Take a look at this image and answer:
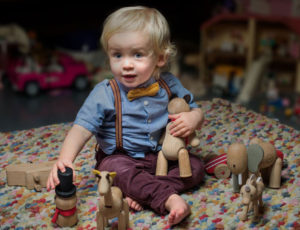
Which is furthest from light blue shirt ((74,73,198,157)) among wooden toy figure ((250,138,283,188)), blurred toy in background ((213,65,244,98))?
blurred toy in background ((213,65,244,98))

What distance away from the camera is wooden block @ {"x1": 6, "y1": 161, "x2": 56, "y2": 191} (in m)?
0.91

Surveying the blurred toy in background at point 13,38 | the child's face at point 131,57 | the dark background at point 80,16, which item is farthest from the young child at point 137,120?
the dark background at point 80,16

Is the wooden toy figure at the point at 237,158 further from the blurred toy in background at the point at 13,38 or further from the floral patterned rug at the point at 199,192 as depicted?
the blurred toy in background at the point at 13,38

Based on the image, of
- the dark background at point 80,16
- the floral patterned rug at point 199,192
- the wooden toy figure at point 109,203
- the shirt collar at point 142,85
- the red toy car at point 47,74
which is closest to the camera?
the wooden toy figure at point 109,203

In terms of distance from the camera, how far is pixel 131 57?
0.82 meters

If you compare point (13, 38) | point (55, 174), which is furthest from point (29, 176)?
point (13, 38)

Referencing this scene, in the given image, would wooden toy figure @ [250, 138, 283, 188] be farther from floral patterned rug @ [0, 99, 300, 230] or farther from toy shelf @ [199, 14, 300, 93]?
toy shelf @ [199, 14, 300, 93]

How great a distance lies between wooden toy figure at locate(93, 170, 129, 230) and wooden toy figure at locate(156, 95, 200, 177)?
154 mm

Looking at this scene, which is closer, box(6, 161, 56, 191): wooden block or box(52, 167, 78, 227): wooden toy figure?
box(52, 167, 78, 227): wooden toy figure

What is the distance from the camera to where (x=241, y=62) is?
223cm

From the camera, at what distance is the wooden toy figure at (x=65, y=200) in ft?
2.41

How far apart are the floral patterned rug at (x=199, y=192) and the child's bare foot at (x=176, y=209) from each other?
0.03m

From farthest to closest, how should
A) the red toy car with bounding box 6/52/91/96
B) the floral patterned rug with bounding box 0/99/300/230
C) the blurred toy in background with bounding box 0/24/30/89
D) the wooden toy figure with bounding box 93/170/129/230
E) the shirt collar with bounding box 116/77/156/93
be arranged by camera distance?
the blurred toy in background with bounding box 0/24/30/89
the red toy car with bounding box 6/52/91/96
the shirt collar with bounding box 116/77/156/93
the floral patterned rug with bounding box 0/99/300/230
the wooden toy figure with bounding box 93/170/129/230

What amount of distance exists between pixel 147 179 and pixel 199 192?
0.13m
